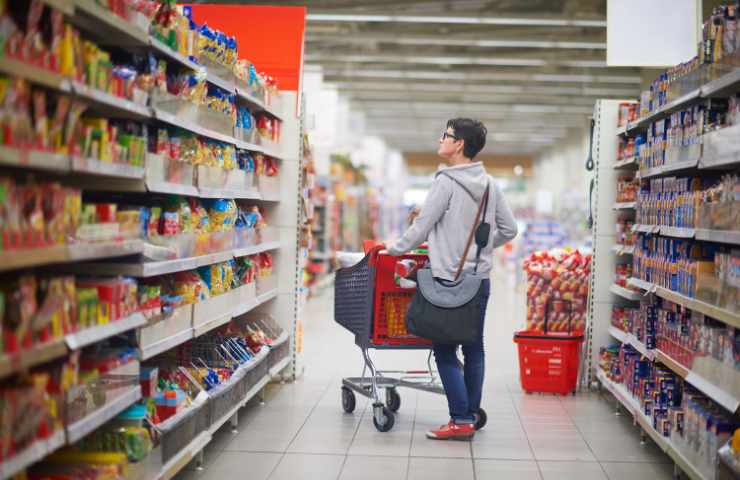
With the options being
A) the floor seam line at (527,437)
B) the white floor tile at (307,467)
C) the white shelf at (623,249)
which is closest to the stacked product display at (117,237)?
the white floor tile at (307,467)

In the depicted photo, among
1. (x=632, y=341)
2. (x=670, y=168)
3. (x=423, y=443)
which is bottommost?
(x=423, y=443)

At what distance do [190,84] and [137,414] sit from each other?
1.68 metres

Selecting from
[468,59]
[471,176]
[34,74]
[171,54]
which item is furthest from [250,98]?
[468,59]

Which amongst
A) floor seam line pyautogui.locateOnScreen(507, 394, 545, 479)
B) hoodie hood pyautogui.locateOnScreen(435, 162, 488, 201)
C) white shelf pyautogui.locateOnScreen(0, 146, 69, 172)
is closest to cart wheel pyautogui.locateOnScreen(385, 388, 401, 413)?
floor seam line pyautogui.locateOnScreen(507, 394, 545, 479)

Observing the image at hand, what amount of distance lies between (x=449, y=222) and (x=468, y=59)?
36.5ft

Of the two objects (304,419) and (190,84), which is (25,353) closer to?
(190,84)

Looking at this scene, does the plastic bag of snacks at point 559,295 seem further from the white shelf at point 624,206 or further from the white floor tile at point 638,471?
the white floor tile at point 638,471

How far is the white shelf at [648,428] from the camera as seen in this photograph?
3981 millimetres

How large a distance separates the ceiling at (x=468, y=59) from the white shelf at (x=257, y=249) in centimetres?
622

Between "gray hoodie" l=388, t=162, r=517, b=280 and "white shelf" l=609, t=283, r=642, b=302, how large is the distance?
1.22m

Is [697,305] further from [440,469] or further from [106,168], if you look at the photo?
[106,168]

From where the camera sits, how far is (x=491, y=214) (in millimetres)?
5031

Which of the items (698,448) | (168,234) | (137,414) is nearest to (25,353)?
(137,414)

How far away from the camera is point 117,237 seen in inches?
132
